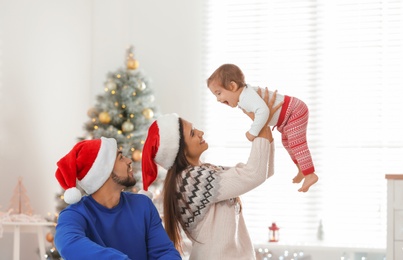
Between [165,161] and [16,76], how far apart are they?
311 cm

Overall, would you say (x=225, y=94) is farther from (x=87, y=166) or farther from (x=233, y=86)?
(x=87, y=166)

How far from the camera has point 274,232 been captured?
5.61m

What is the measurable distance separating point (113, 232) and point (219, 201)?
0.47 meters

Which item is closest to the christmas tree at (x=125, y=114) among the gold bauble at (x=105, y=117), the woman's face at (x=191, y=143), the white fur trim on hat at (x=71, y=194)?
the gold bauble at (x=105, y=117)

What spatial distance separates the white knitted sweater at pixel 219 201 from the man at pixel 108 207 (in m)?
0.16

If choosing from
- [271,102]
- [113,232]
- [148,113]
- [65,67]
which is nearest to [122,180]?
[113,232]

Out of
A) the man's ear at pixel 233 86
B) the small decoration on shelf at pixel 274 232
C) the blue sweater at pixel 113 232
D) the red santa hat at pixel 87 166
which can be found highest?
the man's ear at pixel 233 86

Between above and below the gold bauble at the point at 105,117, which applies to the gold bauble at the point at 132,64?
above

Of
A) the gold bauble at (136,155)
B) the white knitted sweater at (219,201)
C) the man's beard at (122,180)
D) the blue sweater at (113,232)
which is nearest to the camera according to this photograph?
the blue sweater at (113,232)

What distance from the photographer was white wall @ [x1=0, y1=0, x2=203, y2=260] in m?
5.82

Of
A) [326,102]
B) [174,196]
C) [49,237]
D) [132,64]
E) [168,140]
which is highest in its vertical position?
[132,64]

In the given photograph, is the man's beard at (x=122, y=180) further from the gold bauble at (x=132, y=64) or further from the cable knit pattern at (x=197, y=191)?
the gold bauble at (x=132, y=64)

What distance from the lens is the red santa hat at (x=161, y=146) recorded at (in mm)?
3007

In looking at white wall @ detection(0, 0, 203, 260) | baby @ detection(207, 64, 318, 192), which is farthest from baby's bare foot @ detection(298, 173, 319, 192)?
white wall @ detection(0, 0, 203, 260)
